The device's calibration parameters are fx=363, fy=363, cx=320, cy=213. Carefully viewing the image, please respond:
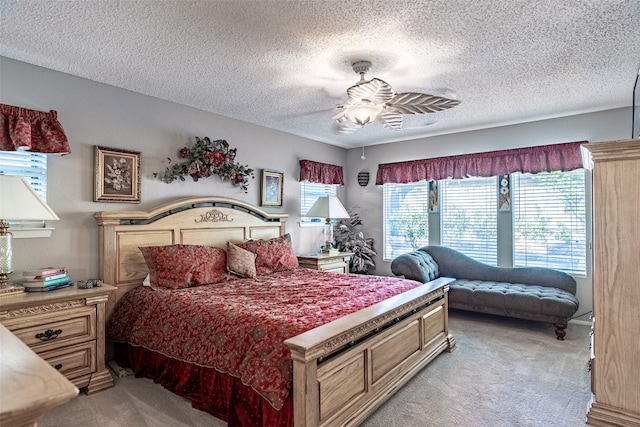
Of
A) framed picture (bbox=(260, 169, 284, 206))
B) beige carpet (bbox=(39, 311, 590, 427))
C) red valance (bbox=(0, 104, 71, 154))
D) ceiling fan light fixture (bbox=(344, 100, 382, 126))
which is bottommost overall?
beige carpet (bbox=(39, 311, 590, 427))

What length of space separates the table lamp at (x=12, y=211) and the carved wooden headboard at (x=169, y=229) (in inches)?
26.9

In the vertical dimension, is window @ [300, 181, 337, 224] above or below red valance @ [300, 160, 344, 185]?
below

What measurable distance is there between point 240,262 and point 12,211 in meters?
1.87

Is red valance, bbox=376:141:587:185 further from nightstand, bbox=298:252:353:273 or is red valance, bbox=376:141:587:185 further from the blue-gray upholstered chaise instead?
nightstand, bbox=298:252:353:273

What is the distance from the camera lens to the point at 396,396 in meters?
2.65

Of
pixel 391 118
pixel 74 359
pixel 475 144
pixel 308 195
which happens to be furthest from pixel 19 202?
pixel 475 144

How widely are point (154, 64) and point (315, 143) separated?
3090mm

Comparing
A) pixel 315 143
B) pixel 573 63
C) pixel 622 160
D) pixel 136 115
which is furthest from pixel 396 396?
pixel 315 143

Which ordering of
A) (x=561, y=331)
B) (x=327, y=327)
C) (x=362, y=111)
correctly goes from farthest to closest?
(x=561, y=331) < (x=362, y=111) < (x=327, y=327)

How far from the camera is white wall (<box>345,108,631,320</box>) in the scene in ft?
13.8

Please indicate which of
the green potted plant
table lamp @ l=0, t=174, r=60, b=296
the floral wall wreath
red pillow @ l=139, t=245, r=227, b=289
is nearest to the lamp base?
table lamp @ l=0, t=174, r=60, b=296

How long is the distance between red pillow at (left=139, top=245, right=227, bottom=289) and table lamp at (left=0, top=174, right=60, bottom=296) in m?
0.91

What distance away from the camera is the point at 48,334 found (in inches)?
98.9

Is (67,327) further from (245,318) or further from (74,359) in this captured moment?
(245,318)
